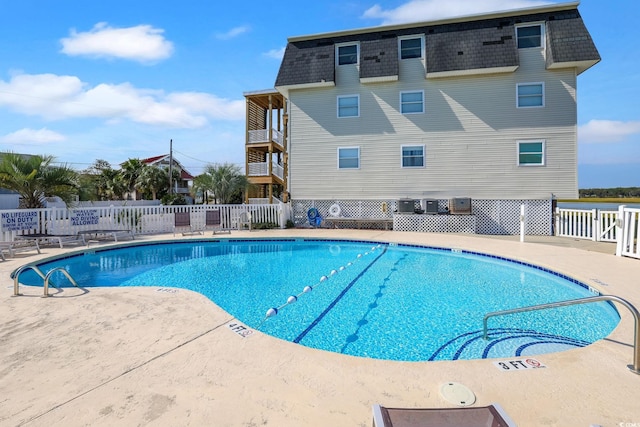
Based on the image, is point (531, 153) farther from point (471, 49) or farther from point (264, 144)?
point (264, 144)

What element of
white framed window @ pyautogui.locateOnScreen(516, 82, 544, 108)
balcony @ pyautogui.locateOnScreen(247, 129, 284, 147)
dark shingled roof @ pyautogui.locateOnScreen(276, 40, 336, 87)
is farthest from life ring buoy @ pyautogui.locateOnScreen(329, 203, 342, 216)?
white framed window @ pyautogui.locateOnScreen(516, 82, 544, 108)

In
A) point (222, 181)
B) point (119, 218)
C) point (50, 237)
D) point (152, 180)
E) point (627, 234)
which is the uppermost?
point (152, 180)

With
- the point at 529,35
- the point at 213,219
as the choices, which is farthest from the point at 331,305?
the point at 529,35

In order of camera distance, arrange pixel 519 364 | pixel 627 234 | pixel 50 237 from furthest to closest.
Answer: pixel 50 237 → pixel 627 234 → pixel 519 364

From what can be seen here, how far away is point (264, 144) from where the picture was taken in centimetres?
2114

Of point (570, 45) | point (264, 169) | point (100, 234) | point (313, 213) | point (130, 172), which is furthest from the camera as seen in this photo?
point (130, 172)

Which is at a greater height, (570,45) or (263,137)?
(570,45)

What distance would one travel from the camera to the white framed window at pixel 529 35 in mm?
14164

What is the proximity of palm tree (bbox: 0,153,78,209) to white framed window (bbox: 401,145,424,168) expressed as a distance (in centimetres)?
1298

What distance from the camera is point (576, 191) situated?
46.0ft

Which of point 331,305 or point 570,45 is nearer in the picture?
point 331,305

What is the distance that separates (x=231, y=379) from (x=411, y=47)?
16195 mm

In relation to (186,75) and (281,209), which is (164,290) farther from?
(186,75)

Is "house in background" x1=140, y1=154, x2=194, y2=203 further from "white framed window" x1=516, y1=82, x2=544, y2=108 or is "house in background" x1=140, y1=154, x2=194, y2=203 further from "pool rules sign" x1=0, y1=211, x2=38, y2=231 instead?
"white framed window" x1=516, y1=82, x2=544, y2=108
